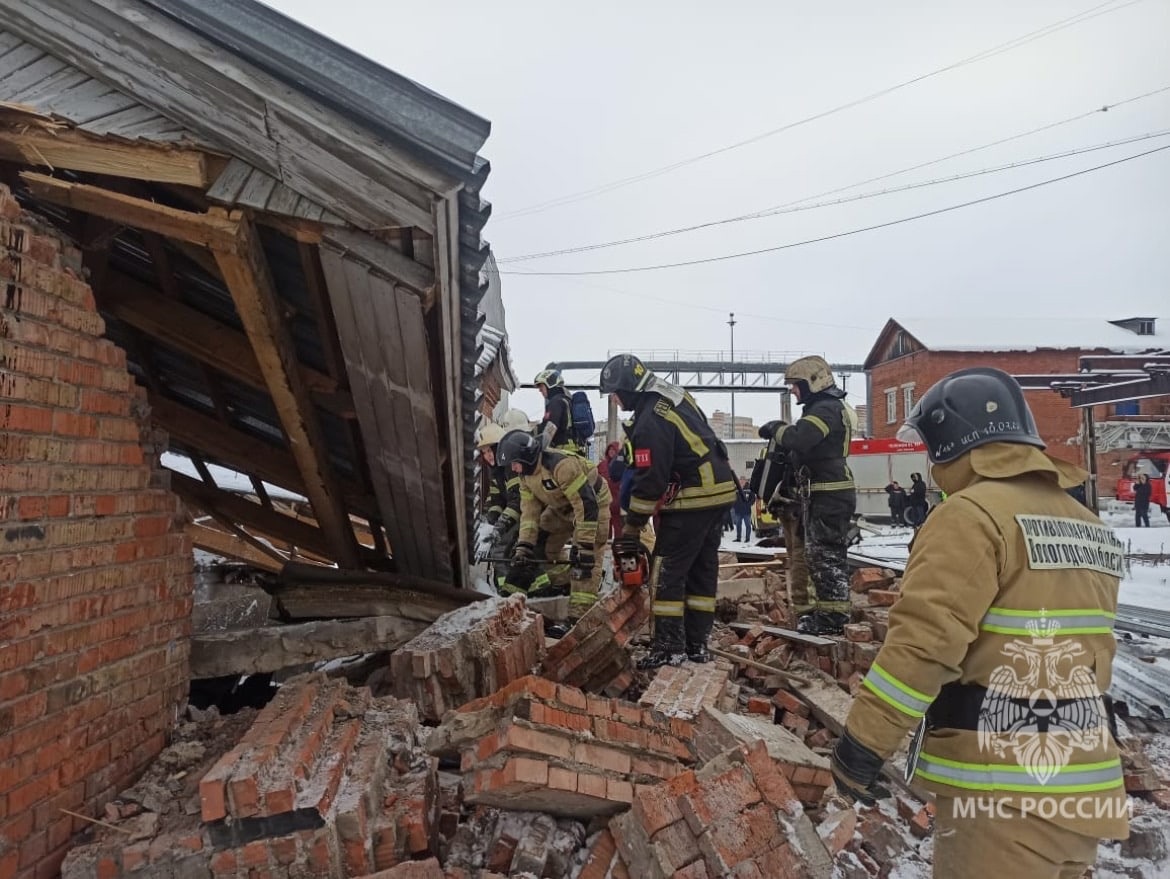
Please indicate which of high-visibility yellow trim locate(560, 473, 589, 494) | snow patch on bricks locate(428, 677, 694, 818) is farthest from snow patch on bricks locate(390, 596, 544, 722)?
high-visibility yellow trim locate(560, 473, 589, 494)

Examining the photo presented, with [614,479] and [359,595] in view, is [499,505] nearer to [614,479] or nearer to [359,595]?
[614,479]

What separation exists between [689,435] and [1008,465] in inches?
110

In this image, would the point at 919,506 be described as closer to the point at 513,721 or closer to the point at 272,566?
the point at 272,566

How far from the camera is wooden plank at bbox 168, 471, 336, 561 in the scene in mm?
5395

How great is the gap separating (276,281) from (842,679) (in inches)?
166

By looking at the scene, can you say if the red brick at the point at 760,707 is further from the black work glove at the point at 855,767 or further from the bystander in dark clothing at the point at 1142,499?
the bystander in dark clothing at the point at 1142,499

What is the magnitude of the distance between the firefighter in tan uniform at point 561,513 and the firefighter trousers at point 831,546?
1.71 metres

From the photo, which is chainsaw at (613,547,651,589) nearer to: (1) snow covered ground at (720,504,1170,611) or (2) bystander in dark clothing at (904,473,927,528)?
(1) snow covered ground at (720,504,1170,611)

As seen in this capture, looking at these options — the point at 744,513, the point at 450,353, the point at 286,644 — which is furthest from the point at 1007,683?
the point at 744,513

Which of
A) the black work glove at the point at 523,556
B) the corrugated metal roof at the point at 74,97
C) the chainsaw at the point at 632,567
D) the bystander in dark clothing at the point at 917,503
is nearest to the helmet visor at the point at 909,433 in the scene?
the chainsaw at the point at 632,567

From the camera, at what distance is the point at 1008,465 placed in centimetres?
215

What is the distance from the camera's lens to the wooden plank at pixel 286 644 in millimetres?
3775

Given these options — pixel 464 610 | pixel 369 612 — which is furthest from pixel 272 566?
pixel 464 610

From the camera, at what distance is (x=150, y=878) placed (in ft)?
7.59
